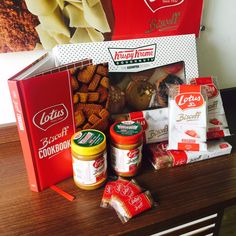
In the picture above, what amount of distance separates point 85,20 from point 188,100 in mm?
367

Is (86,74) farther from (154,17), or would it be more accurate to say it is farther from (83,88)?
(154,17)

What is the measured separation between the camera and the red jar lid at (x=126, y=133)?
652 millimetres

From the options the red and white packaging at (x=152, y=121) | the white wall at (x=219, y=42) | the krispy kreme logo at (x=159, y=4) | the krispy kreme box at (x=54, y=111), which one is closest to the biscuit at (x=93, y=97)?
the krispy kreme box at (x=54, y=111)

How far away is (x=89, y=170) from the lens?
63 cm

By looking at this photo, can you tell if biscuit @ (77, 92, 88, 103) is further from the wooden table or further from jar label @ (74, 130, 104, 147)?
the wooden table

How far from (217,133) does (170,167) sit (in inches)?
7.2

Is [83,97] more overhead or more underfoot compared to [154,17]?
more underfoot

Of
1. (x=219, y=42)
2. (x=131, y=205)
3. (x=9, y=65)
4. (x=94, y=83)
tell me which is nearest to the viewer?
(x=131, y=205)

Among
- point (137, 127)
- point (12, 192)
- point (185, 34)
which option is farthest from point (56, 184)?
point (185, 34)

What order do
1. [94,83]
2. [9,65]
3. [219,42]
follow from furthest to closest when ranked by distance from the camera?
[219,42]
[9,65]
[94,83]

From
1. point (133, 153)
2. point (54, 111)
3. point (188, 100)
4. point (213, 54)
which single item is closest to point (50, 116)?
point (54, 111)

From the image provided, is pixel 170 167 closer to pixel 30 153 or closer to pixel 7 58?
pixel 30 153

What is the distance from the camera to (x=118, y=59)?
2.55 ft

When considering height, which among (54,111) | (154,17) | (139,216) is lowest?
(139,216)
